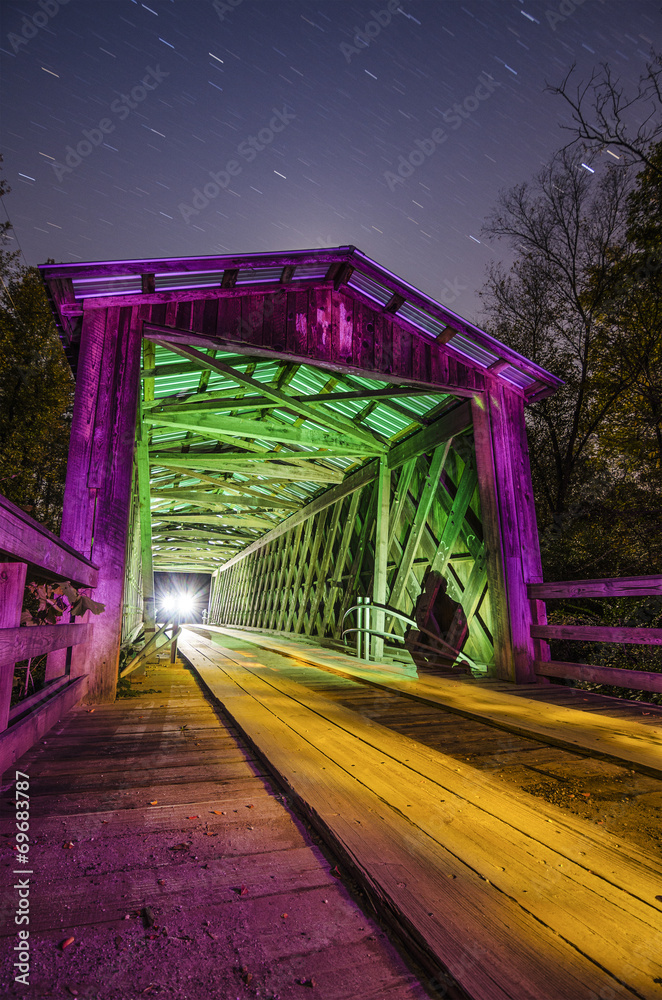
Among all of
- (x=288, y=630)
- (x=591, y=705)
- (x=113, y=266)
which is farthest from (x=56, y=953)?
(x=288, y=630)

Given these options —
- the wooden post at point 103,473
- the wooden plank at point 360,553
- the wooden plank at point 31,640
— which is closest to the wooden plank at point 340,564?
the wooden plank at point 360,553

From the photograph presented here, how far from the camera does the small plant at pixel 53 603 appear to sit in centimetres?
295

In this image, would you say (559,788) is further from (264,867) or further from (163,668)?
(163,668)

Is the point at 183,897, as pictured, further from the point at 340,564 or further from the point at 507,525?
the point at 340,564

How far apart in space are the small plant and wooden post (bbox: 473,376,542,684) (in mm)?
4195

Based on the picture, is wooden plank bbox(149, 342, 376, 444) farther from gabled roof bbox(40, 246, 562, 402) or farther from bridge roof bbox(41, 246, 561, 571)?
gabled roof bbox(40, 246, 562, 402)

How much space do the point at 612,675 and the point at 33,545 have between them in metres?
4.55

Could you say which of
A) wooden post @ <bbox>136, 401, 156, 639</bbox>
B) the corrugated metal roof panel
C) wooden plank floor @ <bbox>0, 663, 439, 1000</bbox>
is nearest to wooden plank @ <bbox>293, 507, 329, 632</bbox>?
wooden post @ <bbox>136, 401, 156, 639</bbox>

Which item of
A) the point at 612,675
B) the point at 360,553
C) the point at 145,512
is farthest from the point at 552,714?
the point at 145,512

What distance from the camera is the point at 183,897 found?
3.96 feet

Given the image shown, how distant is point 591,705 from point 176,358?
255 inches

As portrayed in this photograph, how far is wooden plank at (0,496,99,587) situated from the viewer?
5.78 ft

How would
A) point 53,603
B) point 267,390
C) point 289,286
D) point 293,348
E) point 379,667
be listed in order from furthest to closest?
point 267,390
point 379,667
point 289,286
point 293,348
point 53,603

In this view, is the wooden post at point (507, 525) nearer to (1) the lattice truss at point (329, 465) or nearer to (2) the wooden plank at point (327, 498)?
(1) the lattice truss at point (329, 465)
